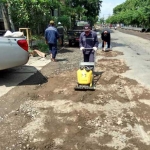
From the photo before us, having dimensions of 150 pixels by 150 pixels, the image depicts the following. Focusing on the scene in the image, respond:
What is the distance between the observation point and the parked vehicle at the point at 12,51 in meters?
6.87

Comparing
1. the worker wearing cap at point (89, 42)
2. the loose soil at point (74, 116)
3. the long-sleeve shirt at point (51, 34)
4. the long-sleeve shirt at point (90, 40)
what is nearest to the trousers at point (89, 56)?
the worker wearing cap at point (89, 42)

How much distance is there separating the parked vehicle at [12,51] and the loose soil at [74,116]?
0.76m

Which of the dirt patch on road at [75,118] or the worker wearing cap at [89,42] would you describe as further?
the worker wearing cap at [89,42]

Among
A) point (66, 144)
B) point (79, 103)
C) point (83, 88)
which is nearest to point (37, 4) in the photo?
point (83, 88)

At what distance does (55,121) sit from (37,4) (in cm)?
1080

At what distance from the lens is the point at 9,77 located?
8344mm

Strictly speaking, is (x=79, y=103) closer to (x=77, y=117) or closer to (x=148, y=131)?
(x=77, y=117)

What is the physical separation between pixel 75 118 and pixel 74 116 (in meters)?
0.10

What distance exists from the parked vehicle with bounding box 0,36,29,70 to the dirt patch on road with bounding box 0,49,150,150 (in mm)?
772

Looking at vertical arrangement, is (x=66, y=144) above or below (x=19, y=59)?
below

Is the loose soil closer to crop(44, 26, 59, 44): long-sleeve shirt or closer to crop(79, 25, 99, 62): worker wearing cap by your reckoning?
crop(79, 25, 99, 62): worker wearing cap

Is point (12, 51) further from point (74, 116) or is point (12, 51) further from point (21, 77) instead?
point (74, 116)

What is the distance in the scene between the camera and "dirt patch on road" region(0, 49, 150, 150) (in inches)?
161

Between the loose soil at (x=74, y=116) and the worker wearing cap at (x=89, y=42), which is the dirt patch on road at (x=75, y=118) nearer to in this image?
the loose soil at (x=74, y=116)
